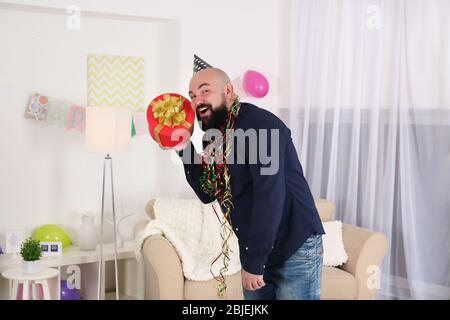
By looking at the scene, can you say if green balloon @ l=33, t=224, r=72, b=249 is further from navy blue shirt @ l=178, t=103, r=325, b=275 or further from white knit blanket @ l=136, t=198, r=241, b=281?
navy blue shirt @ l=178, t=103, r=325, b=275

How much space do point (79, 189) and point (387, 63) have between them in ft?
6.72

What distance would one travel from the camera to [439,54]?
154 inches

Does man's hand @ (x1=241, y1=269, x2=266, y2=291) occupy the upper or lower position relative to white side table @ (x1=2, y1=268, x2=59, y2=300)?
upper

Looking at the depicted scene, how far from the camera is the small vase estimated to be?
13.8 feet

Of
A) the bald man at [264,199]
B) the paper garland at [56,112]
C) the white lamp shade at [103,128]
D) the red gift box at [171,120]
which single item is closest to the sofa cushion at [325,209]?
the white lamp shade at [103,128]

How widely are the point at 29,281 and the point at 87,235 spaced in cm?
53

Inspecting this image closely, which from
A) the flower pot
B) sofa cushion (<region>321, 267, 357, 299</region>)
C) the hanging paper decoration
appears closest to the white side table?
the flower pot

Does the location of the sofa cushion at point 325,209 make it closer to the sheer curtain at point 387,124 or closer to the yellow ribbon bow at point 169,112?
the sheer curtain at point 387,124

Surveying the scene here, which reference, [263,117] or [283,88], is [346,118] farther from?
[263,117]

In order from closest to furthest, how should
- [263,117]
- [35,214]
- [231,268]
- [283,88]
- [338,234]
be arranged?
[263,117], [231,268], [338,234], [35,214], [283,88]

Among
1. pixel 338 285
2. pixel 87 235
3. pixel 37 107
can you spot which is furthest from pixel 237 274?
pixel 37 107

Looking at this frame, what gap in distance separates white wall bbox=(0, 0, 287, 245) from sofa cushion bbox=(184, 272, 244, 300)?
1.10 metres

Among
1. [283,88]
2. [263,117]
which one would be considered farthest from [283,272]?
[283,88]

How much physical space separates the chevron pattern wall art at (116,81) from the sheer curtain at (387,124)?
1.10 m
